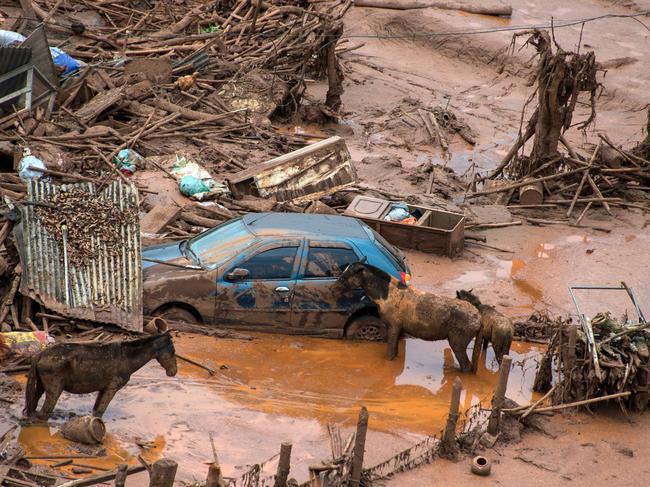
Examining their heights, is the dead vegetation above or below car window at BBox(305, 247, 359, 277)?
above

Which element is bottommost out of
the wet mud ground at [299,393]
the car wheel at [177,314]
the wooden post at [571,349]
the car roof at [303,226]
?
the wet mud ground at [299,393]

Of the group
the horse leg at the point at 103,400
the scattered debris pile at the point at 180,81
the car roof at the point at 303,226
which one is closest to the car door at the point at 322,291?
the car roof at the point at 303,226

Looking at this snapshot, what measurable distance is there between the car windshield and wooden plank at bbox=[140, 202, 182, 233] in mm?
1940

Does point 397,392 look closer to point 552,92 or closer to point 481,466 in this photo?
point 481,466

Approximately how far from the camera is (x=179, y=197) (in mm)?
18938

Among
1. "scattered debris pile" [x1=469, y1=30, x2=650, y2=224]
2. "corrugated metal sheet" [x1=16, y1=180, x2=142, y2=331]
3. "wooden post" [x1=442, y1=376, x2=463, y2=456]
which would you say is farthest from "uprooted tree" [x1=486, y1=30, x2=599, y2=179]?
"wooden post" [x1=442, y1=376, x2=463, y2=456]

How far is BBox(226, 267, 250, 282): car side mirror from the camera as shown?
1381 centimetres

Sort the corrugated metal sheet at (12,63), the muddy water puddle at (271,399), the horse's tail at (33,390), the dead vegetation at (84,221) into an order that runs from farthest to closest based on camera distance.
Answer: the corrugated metal sheet at (12,63)
the dead vegetation at (84,221)
the muddy water puddle at (271,399)
the horse's tail at (33,390)

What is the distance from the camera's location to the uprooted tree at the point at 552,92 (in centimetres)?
2070

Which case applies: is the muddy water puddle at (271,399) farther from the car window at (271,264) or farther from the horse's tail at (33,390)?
the car window at (271,264)

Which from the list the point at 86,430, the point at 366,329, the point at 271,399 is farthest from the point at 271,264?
the point at 86,430

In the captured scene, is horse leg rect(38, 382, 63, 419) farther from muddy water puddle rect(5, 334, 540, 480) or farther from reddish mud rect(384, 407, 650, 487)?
reddish mud rect(384, 407, 650, 487)

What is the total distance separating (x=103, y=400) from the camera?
1095 centimetres

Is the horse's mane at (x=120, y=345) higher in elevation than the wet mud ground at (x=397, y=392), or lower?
higher
